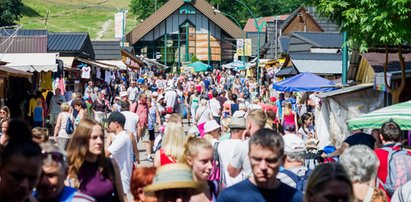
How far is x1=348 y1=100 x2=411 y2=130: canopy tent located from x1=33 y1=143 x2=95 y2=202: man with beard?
7.46m

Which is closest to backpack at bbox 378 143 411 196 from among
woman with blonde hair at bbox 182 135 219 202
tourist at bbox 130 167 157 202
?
woman with blonde hair at bbox 182 135 219 202

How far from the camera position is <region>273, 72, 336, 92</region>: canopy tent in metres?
25.0

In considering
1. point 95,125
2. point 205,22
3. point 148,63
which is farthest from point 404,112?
point 205,22

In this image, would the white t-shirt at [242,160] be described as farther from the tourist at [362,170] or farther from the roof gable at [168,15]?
the roof gable at [168,15]

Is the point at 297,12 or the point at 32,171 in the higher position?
the point at 297,12

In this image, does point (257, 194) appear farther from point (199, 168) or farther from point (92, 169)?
point (92, 169)

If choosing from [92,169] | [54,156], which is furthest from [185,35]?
[54,156]

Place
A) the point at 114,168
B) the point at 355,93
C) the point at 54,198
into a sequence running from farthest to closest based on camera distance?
1. the point at 355,93
2. the point at 114,168
3. the point at 54,198

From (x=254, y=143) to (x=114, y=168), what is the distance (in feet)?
5.27

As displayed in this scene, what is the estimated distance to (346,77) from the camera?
2438cm

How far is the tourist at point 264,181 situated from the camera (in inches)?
225

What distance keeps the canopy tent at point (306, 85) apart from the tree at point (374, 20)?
21.4 ft

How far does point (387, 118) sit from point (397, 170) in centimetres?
365

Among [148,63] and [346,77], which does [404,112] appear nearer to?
[346,77]
